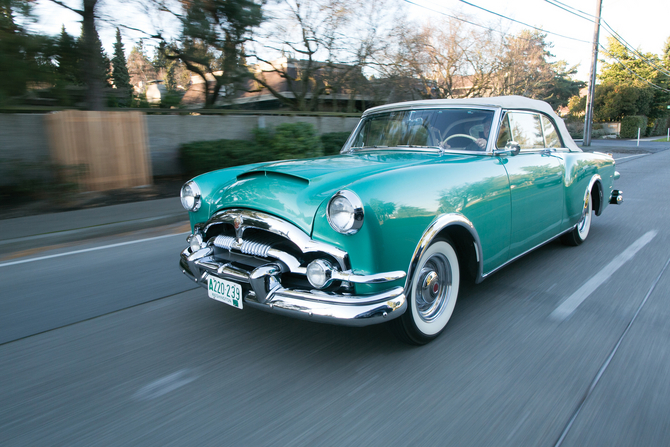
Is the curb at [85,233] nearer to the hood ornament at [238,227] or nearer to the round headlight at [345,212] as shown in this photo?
the hood ornament at [238,227]

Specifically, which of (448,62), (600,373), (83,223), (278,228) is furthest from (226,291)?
(448,62)

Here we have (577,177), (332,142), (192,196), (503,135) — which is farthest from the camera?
(332,142)

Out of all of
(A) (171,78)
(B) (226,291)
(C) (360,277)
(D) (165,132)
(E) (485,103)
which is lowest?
(B) (226,291)

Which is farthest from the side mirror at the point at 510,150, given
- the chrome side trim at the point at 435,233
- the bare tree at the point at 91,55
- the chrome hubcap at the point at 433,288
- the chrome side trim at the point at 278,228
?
the bare tree at the point at 91,55

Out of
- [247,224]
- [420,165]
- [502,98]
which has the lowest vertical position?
[247,224]

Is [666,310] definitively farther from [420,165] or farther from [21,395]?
[21,395]

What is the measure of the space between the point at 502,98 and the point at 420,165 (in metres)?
1.56

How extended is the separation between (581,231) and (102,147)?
8.42 metres

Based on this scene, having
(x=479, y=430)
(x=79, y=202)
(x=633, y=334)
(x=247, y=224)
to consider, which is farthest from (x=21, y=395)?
(x=79, y=202)

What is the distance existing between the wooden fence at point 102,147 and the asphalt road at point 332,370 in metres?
5.48

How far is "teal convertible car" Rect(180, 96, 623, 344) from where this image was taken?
2652 millimetres

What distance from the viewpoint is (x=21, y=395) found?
255 centimetres

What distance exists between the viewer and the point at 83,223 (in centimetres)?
699

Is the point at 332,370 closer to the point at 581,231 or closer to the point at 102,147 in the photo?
the point at 581,231
